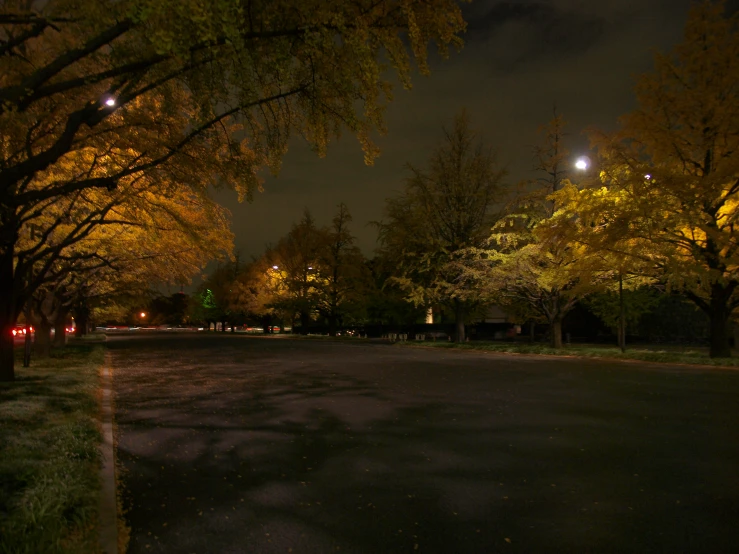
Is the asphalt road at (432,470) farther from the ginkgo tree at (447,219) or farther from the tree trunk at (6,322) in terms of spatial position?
the ginkgo tree at (447,219)

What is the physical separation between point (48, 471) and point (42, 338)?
20.0m

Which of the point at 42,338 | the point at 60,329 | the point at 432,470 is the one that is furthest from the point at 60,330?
the point at 432,470

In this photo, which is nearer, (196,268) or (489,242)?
(196,268)

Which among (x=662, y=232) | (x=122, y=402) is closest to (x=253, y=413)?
(x=122, y=402)

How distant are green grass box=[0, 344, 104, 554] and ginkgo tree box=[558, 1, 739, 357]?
17338 millimetres

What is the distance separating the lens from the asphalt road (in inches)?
166

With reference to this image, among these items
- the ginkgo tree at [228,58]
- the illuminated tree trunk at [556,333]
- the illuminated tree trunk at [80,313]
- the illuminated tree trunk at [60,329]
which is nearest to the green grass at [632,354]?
the illuminated tree trunk at [556,333]

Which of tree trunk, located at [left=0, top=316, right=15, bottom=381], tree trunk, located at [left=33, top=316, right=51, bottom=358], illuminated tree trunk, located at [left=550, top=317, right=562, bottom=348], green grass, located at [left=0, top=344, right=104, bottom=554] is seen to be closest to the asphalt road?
green grass, located at [left=0, top=344, right=104, bottom=554]

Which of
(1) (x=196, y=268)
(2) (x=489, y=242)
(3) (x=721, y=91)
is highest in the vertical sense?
(3) (x=721, y=91)

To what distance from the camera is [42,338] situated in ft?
73.0

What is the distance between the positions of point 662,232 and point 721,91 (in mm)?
5273

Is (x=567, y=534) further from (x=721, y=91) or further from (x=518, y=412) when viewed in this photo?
(x=721, y=91)

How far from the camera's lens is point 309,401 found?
36.2 feet

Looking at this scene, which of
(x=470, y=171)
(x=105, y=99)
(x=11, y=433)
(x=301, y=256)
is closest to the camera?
A: (x=105, y=99)
